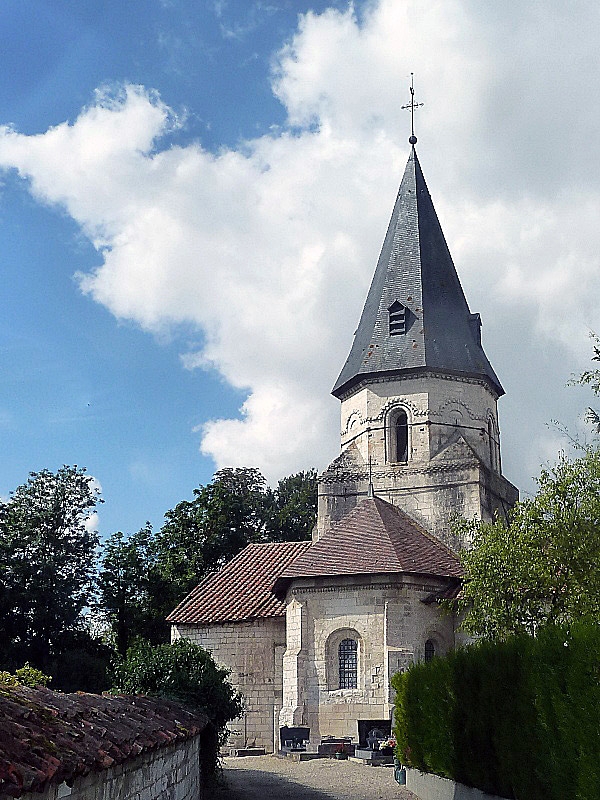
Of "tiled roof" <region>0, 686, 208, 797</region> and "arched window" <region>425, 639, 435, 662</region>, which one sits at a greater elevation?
"arched window" <region>425, 639, 435, 662</region>

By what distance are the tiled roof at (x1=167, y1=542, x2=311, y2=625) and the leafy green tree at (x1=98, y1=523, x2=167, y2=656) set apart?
761 centimetres

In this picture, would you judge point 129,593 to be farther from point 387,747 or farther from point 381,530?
point 387,747

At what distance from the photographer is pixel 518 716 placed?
1102cm

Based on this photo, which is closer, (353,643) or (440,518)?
(353,643)

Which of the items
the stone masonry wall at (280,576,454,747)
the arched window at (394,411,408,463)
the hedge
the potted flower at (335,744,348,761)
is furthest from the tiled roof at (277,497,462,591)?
the hedge

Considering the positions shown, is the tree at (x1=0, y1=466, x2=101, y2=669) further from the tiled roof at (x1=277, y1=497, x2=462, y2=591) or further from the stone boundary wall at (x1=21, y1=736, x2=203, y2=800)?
the stone boundary wall at (x1=21, y1=736, x2=203, y2=800)

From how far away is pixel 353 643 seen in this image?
26422 millimetres

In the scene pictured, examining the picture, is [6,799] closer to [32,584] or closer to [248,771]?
[248,771]

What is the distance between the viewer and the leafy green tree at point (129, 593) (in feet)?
131

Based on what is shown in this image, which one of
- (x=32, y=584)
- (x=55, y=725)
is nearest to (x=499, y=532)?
(x=55, y=725)

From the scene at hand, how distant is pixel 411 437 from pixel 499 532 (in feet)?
43.6

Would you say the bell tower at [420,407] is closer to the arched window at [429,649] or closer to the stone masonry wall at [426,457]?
the stone masonry wall at [426,457]

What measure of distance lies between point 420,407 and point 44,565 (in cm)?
1802

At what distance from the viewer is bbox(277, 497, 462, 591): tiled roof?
26750 millimetres
